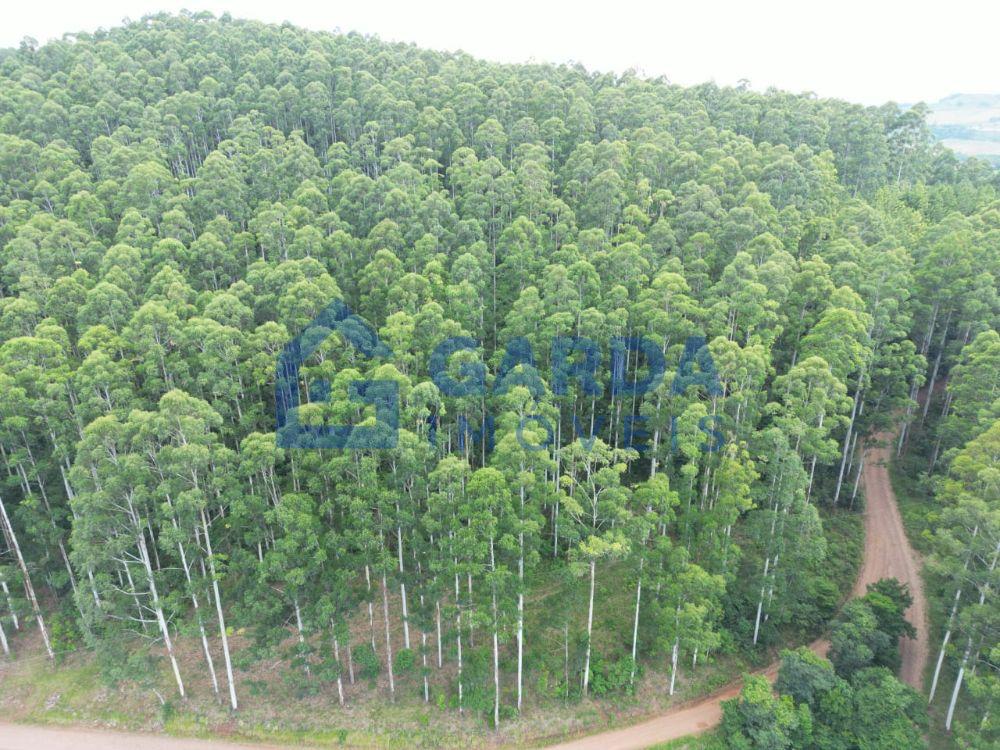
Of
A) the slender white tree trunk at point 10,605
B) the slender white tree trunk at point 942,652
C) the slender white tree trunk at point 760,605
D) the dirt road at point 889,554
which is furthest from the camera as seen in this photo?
the slender white tree trunk at point 10,605

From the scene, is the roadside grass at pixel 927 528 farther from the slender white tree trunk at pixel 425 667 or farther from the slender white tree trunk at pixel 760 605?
the slender white tree trunk at pixel 425 667

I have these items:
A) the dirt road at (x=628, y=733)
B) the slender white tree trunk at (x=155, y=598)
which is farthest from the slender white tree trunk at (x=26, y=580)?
the slender white tree trunk at (x=155, y=598)

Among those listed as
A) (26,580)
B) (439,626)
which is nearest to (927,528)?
(439,626)

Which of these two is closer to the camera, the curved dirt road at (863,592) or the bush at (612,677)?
the curved dirt road at (863,592)

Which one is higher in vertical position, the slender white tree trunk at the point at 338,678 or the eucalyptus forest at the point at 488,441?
the eucalyptus forest at the point at 488,441

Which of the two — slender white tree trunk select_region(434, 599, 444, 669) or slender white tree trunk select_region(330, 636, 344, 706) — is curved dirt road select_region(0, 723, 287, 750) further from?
slender white tree trunk select_region(434, 599, 444, 669)

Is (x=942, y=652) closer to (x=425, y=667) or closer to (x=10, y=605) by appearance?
(x=425, y=667)
